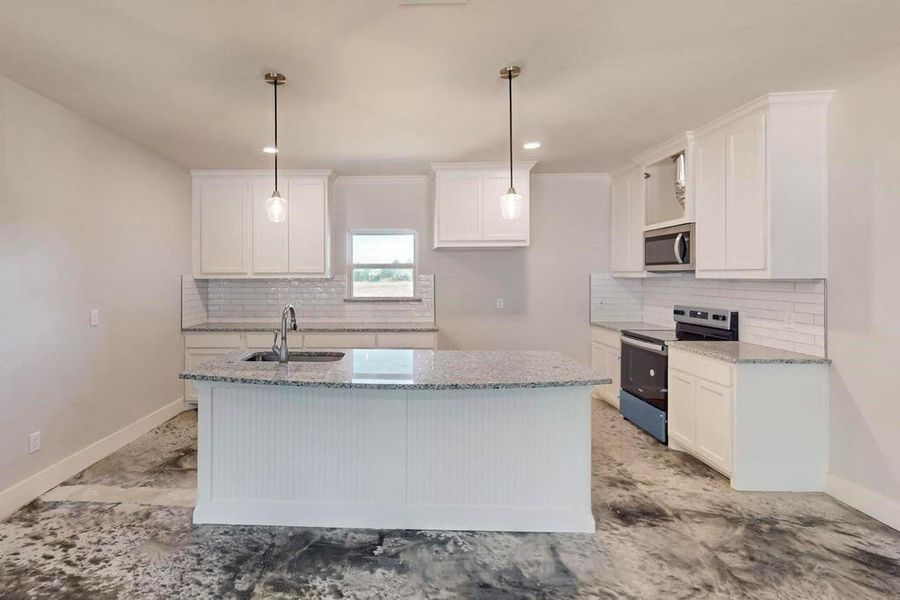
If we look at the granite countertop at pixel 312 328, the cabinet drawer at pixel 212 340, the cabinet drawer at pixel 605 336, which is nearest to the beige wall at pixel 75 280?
the cabinet drawer at pixel 212 340

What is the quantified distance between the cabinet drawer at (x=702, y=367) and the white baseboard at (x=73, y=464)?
4312 millimetres

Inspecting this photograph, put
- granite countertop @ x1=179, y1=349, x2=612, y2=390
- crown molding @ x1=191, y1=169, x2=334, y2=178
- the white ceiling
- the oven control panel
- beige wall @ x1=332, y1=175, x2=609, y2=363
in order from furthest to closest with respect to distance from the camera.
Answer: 1. beige wall @ x1=332, y1=175, x2=609, y2=363
2. crown molding @ x1=191, y1=169, x2=334, y2=178
3. the oven control panel
4. granite countertop @ x1=179, y1=349, x2=612, y2=390
5. the white ceiling

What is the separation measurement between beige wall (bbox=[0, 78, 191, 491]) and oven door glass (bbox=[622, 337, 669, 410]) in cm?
425

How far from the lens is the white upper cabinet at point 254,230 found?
4574mm

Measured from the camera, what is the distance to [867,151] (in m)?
2.57

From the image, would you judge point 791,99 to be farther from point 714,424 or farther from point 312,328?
point 312,328

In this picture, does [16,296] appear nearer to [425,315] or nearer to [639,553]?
[425,315]

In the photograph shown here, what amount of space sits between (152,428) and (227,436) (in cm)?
208

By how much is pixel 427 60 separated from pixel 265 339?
3097mm

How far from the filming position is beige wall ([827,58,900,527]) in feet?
8.00

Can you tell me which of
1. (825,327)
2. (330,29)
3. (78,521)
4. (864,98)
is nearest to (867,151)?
(864,98)

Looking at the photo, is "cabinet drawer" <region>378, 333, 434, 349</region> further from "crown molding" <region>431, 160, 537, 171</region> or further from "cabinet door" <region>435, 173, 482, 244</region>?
"crown molding" <region>431, 160, 537, 171</region>

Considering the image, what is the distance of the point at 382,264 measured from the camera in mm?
4934

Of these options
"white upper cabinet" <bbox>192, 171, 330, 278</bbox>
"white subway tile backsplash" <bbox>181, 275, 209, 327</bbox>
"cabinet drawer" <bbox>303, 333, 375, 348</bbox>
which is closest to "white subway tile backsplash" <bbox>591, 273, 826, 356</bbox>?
"cabinet drawer" <bbox>303, 333, 375, 348</bbox>
